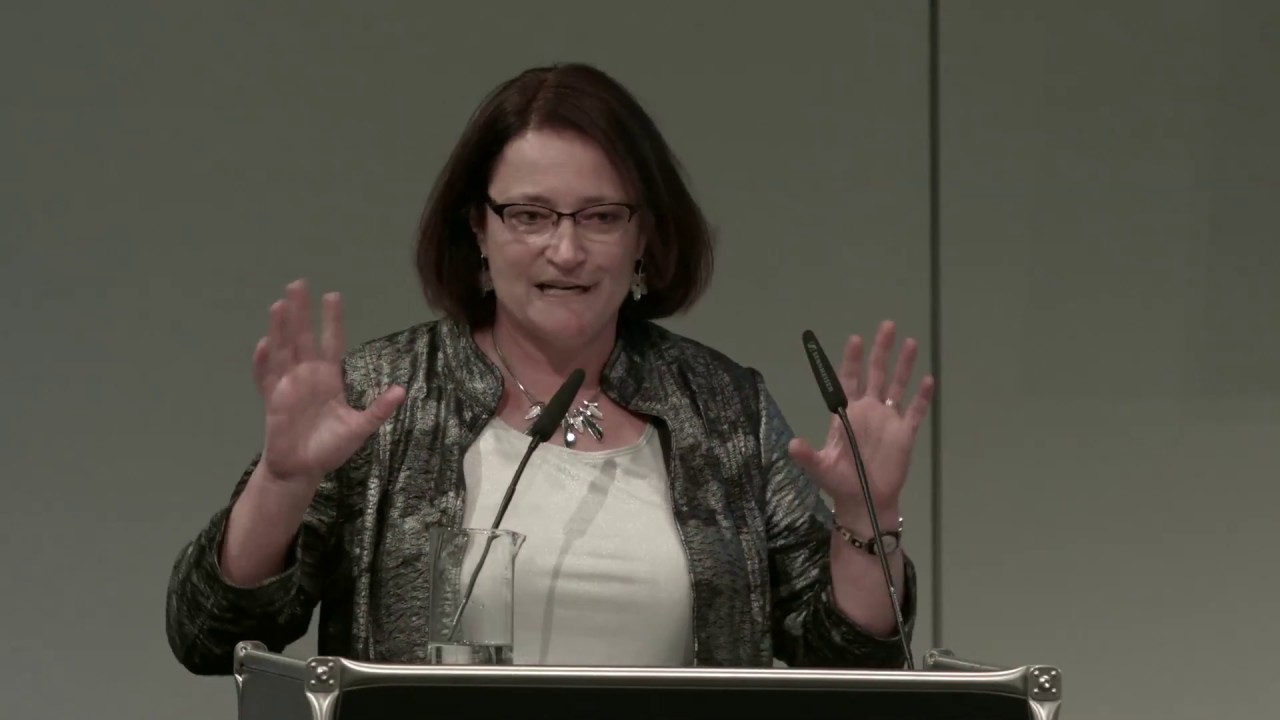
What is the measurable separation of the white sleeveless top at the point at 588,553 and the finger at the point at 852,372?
0.28 m

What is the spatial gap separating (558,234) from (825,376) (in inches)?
15.8

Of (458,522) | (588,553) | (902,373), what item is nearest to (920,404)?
(902,373)


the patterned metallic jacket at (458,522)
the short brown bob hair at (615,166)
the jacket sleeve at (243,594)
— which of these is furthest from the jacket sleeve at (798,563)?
the jacket sleeve at (243,594)

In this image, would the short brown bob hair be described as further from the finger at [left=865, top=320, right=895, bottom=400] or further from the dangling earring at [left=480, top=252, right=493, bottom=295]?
the finger at [left=865, top=320, right=895, bottom=400]

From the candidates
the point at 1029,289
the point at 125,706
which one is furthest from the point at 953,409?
the point at 125,706

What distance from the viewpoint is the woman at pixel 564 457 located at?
1.69 meters

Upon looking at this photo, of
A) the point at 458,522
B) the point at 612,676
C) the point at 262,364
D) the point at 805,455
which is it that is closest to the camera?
the point at 612,676

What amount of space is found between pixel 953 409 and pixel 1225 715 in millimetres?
814

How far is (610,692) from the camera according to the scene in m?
1.17

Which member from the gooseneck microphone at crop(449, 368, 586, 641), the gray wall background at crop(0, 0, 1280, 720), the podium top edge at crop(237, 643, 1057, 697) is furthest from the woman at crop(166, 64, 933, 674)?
the gray wall background at crop(0, 0, 1280, 720)

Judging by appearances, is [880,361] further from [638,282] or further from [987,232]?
[987,232]

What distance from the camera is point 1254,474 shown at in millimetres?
3176

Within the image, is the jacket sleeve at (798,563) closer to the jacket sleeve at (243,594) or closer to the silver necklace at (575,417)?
the silver necklace at (575,417)

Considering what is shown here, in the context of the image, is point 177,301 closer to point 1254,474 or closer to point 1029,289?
point 1029,289
